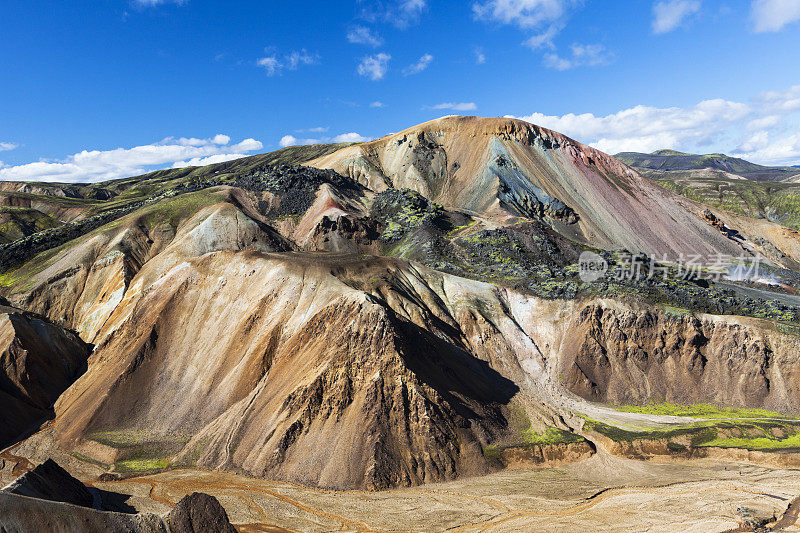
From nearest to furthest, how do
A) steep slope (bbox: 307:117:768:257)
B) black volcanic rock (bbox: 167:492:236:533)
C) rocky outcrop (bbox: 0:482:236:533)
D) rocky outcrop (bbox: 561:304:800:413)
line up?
rocky outcrop (bbox: 0:482:236:533) → black volcanic rock (bbox: 167:492:236:533) → rocky outcrop (bbox: 561:304:800:413) → steep slope (bbox: 307:117:768:257)

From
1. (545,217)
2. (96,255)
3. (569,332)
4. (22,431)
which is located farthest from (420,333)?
(545,217)

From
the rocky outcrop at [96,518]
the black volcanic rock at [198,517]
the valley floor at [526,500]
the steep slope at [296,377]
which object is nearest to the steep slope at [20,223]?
the steep slope at [296,377]

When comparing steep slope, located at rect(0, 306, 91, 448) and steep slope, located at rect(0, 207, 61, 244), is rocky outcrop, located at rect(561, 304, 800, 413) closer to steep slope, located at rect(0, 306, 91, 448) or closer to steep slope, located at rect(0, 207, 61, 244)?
steep slope, located at rect(0, 306, 91, 448)

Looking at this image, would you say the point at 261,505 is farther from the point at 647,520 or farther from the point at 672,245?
the point at 672,245

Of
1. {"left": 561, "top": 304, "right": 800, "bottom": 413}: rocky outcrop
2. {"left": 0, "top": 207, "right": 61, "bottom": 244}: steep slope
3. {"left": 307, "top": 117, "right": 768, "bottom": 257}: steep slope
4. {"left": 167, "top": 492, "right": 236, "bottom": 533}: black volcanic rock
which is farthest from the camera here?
{"left": 307, "top": 117, "right": 768, "bottom": 257}: steep slope

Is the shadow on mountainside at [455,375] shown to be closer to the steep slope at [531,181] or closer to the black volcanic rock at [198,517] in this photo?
the black volcanic rock at [198,517]

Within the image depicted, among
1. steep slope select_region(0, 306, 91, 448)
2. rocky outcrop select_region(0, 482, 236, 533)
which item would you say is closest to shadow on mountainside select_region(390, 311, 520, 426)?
rocky outcrop select_region(0, 482, 236, 533)
